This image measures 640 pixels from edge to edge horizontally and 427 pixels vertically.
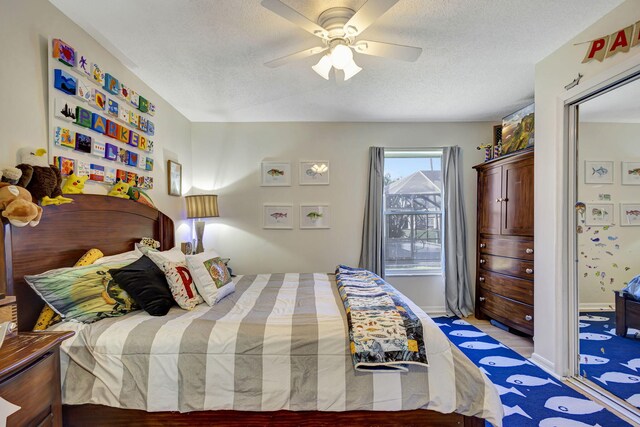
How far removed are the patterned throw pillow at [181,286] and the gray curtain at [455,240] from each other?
3.05 meters

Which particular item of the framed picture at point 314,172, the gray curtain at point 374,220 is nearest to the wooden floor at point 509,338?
the gray curtain at point 374,220

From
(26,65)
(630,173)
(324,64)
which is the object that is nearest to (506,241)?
(630,173)

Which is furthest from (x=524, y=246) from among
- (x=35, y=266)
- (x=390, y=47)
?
(x=35, y=266)

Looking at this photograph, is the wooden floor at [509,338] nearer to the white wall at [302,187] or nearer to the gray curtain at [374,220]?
the white wall at [302,187]

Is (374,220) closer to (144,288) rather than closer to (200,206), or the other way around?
(200,206)

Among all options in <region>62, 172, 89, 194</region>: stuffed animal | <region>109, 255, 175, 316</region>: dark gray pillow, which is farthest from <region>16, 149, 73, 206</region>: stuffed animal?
<region>109, 255, 175, 316</region>: dark gray pillow

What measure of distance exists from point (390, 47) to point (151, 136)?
7.51 feet

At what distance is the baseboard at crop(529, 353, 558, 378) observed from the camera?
2.30m

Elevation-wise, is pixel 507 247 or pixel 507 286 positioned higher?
pixel 507 247

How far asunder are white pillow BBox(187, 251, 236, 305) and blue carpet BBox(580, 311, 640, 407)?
8.78 ft

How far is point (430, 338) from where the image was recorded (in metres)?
1.47

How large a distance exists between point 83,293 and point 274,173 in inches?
98.6

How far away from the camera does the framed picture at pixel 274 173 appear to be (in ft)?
12.4

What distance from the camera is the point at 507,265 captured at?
3.05 m
